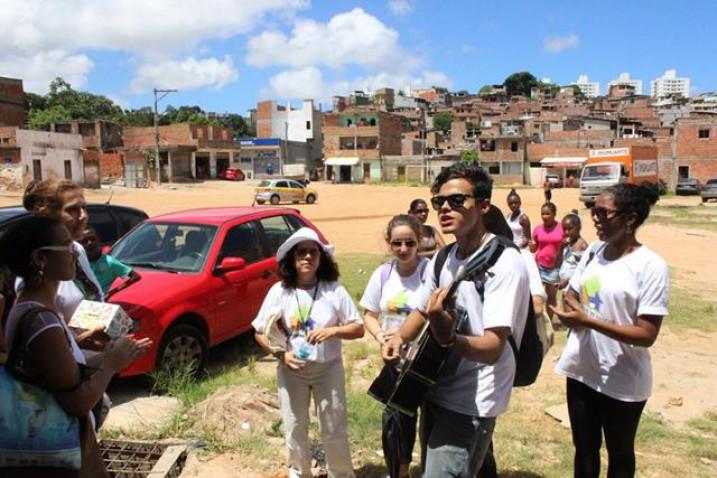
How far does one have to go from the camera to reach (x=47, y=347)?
1945 millimetres

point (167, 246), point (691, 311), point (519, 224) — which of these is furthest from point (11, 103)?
point (691, 311)

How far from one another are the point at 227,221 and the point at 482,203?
418 centimetres

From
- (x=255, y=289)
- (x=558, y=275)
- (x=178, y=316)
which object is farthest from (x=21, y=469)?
(x=558, y=275)

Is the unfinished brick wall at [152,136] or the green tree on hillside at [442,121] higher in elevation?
the green tree on hillside at [442,121]

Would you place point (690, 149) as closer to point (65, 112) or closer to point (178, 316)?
point (178, 316)

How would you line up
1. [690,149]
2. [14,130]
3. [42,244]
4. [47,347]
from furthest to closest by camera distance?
[690,149] → [14,130] → [42,244] → [47,347]

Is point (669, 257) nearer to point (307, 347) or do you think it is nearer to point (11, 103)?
point (307, 347)

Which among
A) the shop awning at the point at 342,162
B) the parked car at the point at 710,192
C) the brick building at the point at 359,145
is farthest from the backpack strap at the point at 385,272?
the shop awning at the point at 342,162

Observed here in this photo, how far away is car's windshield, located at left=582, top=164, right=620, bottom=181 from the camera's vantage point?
2956cm

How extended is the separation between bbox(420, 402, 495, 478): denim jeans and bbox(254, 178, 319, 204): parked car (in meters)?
32.0

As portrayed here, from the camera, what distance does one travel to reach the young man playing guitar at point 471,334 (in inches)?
88.4

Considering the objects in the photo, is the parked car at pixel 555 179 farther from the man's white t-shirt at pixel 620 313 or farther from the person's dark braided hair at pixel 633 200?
the man's white t-shirt at pixel 620 313

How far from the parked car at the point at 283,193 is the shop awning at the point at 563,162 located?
33.5 meters

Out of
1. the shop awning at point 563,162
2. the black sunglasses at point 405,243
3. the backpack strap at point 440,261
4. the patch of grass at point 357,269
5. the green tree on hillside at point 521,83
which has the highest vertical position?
the green tree on hillside at point 521,83
